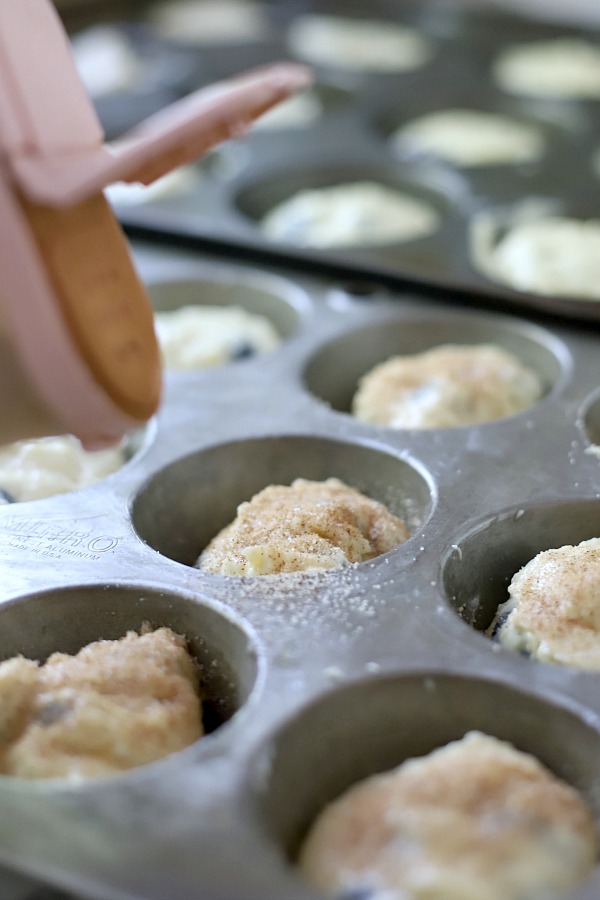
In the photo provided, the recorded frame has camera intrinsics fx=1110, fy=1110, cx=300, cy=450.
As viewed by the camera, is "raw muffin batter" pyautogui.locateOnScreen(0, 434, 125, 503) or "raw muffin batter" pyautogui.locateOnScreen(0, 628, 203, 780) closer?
"raw muffin batter" pyautogui.locateOnScreen(0, 628, 203, 780)

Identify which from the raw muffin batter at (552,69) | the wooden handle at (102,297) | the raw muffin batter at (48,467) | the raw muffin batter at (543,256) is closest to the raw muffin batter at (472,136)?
the raw muffin batter at (552,69)

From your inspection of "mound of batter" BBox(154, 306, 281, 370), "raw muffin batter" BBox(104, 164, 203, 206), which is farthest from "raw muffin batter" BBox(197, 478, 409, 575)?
"raw muffin batter" BBox(104, 164, 203, 206)

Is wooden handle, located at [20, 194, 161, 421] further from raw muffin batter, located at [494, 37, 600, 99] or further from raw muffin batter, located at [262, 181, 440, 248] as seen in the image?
raw muffin batter, located at [494, 37, 600, 99]

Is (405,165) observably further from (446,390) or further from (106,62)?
(106,62)

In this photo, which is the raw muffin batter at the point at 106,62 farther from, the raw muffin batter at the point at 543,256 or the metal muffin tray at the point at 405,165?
the raw muffin batter at the point at 543,256

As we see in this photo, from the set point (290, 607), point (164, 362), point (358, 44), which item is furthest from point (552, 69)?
point (290, 607)

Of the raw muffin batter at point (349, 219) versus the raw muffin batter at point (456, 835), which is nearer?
the raw muffin batter at point (456, 835)

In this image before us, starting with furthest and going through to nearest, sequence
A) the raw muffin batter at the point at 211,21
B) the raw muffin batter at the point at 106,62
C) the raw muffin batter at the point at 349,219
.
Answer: the raw muffin batter at the point at 211,21 → the raw muffin batter at the point at 106,62 → the raw muffin batter at the point at 349,219
